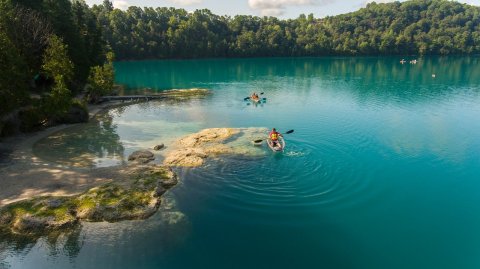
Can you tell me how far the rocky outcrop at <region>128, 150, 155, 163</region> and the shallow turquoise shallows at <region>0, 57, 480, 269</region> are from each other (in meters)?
1.91

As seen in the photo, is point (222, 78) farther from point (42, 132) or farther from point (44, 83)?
point (42, 132)

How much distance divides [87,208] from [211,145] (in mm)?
19835

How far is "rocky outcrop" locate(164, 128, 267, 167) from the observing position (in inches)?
1650

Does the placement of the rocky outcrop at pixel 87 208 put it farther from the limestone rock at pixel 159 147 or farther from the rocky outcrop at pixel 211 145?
the limestone rock at pixel 159 147

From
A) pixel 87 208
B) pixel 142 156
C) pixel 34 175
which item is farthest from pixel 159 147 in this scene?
pixel 87 208

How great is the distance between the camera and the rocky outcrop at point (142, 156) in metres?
41.8

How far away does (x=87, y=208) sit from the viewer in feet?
98.8

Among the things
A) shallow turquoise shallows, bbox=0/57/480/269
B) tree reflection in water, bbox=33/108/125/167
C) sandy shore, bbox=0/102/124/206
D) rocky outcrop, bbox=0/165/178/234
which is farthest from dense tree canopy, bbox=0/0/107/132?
rocky outcrop, bbox=0/165/178/234

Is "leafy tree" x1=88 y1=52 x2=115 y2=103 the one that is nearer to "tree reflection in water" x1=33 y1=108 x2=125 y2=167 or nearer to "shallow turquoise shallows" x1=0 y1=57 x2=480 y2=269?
"shallow turquoise shallows" x1=0 y1=57 x2=480 y2=269

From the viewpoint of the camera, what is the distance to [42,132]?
50.9 metres

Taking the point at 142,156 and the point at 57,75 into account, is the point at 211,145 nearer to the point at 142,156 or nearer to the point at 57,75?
the point at 142,156

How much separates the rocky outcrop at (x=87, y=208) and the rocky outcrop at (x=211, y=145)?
7307mm

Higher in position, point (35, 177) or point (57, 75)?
point (57, 75)

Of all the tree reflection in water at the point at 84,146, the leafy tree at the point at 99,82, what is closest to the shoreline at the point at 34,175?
the tree reflection in water at the point at 84,146
